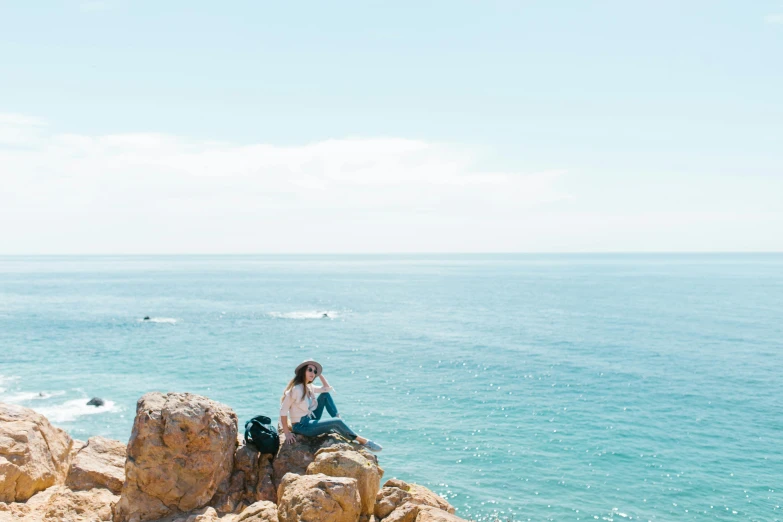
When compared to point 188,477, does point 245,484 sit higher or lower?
lower

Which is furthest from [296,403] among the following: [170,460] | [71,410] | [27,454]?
[71,410]

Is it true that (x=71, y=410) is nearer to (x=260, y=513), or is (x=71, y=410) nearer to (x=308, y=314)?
(x=260, y=513)

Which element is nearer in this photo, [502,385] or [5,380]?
[502,385]

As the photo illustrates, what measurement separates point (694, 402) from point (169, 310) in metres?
92.9

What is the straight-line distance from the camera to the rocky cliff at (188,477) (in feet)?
38.3

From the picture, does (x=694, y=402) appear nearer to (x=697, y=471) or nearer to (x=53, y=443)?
(x=697, y=471)

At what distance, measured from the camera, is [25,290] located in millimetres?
160500

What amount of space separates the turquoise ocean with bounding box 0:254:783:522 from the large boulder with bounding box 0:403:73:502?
2078 cm

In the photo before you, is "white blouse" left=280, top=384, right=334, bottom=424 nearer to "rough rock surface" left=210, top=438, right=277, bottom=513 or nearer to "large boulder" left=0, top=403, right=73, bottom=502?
"rough rock surface" left=210, top=438, right=277, bottom=513

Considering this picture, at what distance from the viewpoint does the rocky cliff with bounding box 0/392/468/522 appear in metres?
11.7

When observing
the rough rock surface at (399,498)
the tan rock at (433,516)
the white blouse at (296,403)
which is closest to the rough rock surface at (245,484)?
the white blouse at (296,403)

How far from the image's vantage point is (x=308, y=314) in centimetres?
10788

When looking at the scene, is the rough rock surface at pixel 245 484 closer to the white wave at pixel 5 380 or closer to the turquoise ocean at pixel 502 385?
the turquoise ocean at pixel 502 385

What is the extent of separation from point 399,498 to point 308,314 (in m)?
96.9
